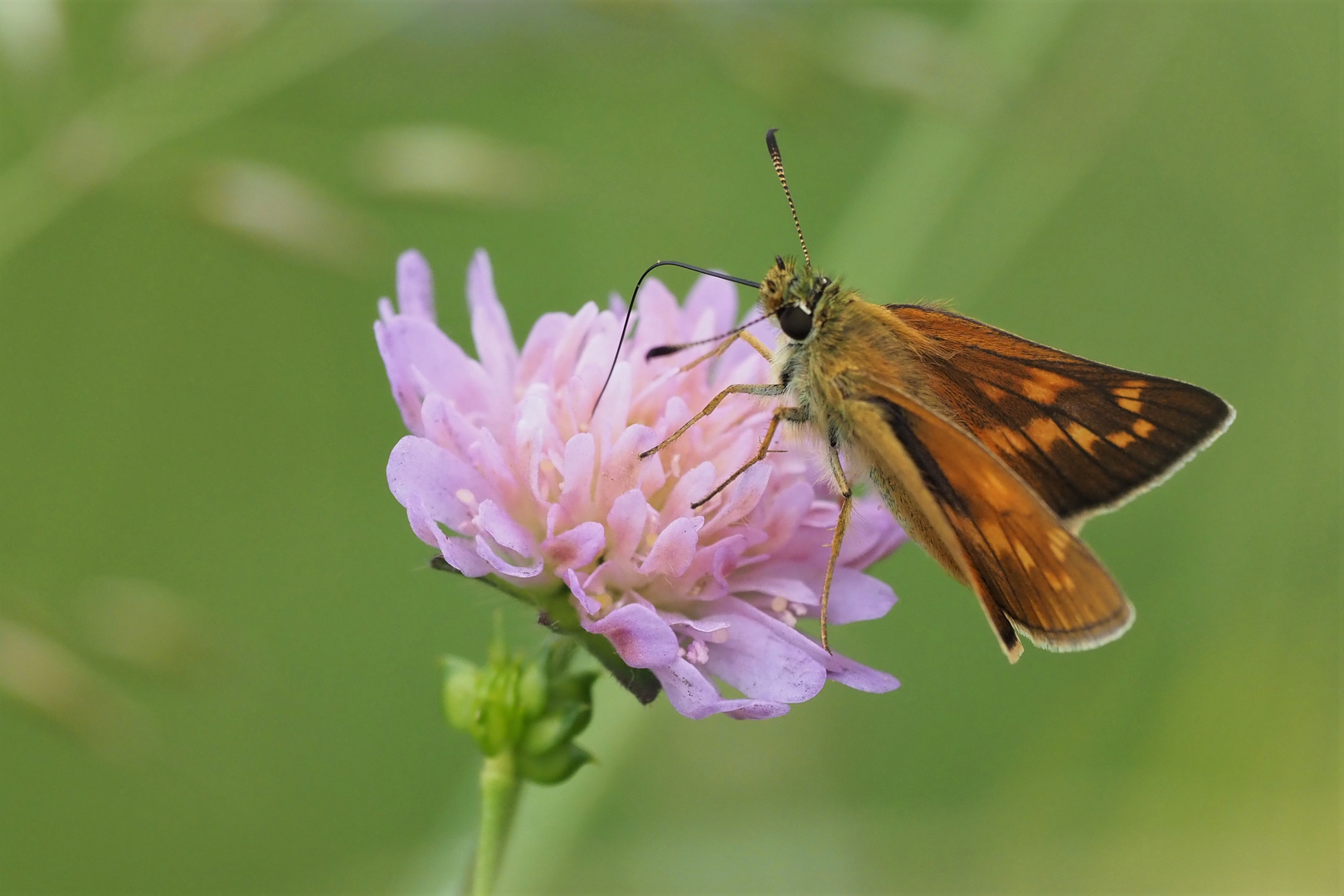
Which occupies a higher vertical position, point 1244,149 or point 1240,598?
point 1244,149

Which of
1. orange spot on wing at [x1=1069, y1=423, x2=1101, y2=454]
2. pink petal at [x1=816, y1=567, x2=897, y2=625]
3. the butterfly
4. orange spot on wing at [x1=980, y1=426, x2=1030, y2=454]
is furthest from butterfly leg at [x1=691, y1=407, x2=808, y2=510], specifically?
orange spot on wing at [x1=1069, y1=423, x2=1101, y2=454]

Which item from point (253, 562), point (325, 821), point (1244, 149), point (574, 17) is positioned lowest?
point (325, 821)

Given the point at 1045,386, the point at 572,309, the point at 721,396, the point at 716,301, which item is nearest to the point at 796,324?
the point at 721,396

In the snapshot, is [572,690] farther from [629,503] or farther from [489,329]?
[489,329]

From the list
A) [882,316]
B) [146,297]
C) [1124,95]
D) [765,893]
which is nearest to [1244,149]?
[1124,95]

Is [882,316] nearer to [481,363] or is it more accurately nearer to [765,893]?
[481,363]

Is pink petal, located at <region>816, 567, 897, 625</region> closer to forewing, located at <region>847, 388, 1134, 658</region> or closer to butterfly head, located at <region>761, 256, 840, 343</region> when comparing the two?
forewing, located at <region>847, 388, 1134, 658</region>
